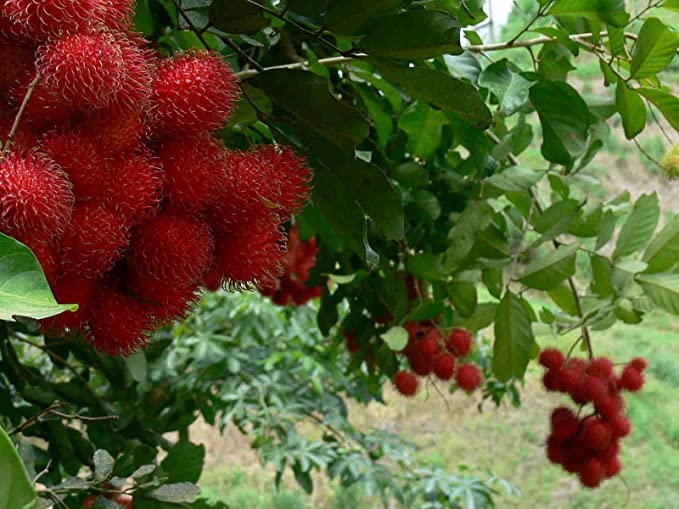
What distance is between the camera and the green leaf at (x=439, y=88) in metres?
0.51

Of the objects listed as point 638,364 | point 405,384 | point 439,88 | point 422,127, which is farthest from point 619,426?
point 439,88

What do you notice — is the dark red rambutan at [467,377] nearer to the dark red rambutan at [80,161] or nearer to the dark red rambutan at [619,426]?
the dark red rambutan at [619,426]

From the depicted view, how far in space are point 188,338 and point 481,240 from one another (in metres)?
1.00

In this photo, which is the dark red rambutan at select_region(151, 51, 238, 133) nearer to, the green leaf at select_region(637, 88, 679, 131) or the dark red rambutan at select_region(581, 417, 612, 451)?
the green leaf at select_region(637, 88, 679, 131)

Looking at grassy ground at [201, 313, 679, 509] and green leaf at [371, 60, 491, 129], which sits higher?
green leaf at [371, 60, 491, 129]

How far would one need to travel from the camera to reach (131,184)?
0.37m

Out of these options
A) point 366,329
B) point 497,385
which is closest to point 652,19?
point 366,329

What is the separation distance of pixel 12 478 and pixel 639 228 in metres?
0.87

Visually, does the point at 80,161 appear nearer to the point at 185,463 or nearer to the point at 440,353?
the point at 185,463

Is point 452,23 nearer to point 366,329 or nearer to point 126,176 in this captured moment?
point 126,176

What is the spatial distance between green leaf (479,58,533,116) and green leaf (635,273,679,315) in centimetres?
32

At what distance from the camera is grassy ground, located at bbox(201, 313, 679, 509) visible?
2.41m

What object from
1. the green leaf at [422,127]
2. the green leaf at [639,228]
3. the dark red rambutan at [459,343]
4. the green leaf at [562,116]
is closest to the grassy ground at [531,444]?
the dark red rambutan at [459,343]

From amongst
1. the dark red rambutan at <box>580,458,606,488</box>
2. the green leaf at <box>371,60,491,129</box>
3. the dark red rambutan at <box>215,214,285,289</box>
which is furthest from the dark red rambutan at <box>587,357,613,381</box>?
the dark red rambutan at <box>215,214,285,289</box>
